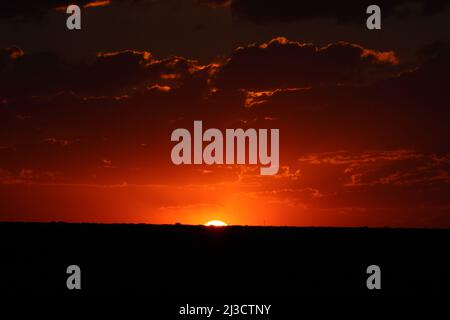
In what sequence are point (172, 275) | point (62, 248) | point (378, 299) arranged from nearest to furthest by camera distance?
point (378, 299)
point (172, 275)
point (62, 248)

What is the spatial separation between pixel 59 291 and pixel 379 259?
34896mm

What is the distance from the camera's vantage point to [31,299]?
40094 mm

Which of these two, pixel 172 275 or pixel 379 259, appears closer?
pixel 172 275

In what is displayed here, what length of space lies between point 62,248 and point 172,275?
89.0 feet

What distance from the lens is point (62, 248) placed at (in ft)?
246

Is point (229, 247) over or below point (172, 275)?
over

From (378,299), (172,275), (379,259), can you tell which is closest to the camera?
(378,299)
